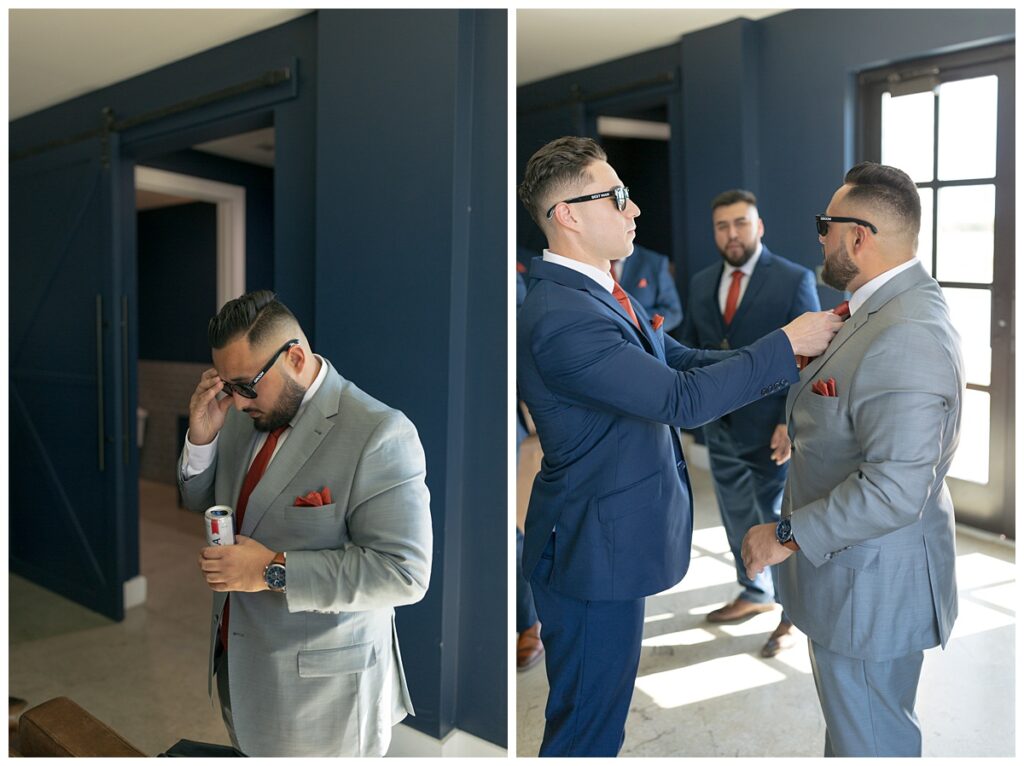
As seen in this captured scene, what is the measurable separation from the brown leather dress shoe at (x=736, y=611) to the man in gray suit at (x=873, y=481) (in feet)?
2.14

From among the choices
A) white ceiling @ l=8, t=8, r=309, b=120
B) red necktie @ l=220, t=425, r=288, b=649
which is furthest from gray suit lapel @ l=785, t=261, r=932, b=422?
white ceiling @ l=8, t=8, r=309, b=120

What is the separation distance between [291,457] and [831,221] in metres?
1.10

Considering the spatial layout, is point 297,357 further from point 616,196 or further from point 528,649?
point 528,649

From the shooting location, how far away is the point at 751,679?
2.22m

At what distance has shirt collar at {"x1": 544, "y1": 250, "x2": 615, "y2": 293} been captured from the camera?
4.83 ft

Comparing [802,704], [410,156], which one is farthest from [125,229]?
[802,704]

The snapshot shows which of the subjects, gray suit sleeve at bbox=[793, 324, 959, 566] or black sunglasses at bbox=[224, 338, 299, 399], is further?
black sunglasses at bbox=[224, 338, 299, 399]

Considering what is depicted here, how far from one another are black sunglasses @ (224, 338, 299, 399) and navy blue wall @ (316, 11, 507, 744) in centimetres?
57

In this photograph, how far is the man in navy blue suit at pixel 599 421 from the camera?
4.53 ft

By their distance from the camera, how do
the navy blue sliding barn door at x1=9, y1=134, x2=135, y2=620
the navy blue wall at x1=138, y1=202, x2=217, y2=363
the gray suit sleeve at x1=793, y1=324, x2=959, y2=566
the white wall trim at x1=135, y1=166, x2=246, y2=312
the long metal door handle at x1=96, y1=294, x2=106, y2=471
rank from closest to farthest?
1. the gray suit sleeve at x1=793, y1=324, x2=959, y2=566
2. the navy blue sliding barn door at x1=9, y1=134, x2=135, y2=620
3. the long metal door handle at x1=96, y1=294, x2=106, y2=471
4. the white wall trim at x1=135, y1=166, x2=246, y2=312
5. the navy blue wall at x1=138, y1=202, x2=217, y2=363

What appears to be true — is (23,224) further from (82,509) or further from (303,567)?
(303,567)

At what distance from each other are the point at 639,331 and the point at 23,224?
11.4 feet

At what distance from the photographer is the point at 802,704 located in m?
2.17

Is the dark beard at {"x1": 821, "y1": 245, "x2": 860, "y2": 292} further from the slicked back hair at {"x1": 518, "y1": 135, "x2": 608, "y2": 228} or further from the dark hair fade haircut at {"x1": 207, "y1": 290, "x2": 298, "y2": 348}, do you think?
the dark hair fade haircut at {"x1": 207, "y1": 290, "x2": 298, "y2": 348}
